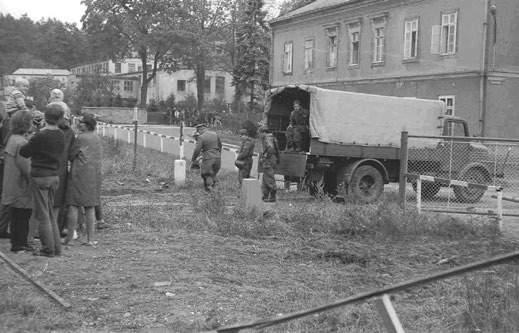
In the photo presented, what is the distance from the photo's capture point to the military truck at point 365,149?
599 inches

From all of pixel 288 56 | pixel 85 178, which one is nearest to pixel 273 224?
pixel 85 178

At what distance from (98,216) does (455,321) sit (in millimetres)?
5813

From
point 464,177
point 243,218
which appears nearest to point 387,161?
point 464,177

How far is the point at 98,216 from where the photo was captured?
9.99 metres

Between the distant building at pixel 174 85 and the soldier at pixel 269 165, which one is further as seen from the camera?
the distant building at pixel 174 85

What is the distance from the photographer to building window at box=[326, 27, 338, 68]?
41.7m

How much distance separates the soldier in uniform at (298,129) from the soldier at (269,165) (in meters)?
1.27

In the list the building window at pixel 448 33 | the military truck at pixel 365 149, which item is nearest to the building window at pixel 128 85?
the building window at pixel 448 33

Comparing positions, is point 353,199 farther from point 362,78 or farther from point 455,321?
point 362,78

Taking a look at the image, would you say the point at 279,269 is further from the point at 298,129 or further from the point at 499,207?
the point at 298,129

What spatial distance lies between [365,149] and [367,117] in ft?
2.62

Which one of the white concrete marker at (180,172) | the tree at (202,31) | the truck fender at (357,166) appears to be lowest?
the white concrete marker at (180,172)

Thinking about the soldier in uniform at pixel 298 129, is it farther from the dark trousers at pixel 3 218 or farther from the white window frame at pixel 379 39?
the white window frame at pixel 379 39

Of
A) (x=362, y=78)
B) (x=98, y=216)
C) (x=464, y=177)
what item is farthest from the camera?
(x=362, y=78)
